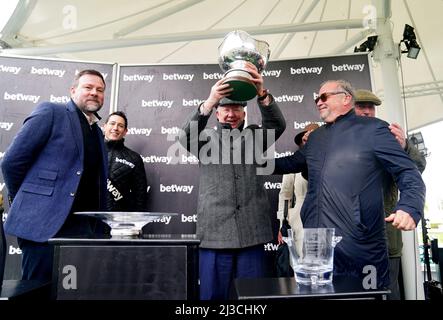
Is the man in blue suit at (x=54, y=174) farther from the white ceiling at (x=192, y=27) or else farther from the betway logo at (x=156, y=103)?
the white ceiling at (x=192, y=27)

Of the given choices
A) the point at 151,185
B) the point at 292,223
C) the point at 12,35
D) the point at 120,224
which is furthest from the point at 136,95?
the point at 120,224

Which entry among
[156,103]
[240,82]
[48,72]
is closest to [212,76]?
[156,103]

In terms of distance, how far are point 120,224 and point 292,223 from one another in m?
1.54

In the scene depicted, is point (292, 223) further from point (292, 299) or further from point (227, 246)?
point (292, 299)

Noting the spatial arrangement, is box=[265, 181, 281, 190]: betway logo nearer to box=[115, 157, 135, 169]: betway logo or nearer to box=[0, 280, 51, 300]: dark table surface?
box=[115, 157, 135, 169]: betway logo

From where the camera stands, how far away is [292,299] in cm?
76

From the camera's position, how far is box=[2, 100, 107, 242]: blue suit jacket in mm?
1375

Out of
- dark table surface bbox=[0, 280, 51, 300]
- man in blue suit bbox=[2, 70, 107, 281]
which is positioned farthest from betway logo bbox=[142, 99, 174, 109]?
dark table surface bbox=[0, 280, 51, 300]

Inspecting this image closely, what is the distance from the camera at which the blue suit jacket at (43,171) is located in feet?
4.51

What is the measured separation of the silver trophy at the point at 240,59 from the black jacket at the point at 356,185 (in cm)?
44

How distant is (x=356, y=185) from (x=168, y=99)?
1.84m

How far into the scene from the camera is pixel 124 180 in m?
2.40

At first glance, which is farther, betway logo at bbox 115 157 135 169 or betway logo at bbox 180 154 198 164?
betway logo at bbox 180 154 198 164

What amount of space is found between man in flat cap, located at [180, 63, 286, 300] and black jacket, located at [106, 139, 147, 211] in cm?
80
